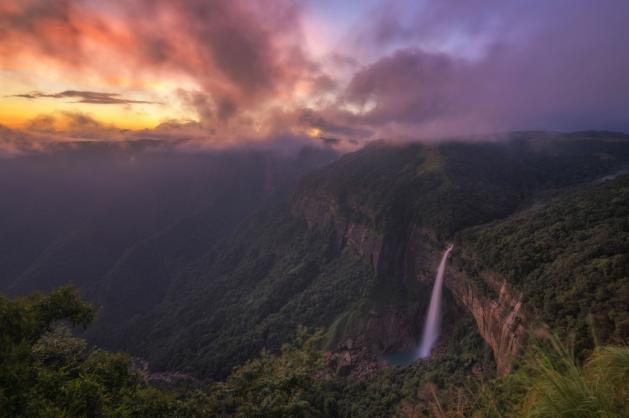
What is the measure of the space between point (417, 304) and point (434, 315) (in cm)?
632

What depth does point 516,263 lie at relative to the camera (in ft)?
111

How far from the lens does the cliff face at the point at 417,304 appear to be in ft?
106

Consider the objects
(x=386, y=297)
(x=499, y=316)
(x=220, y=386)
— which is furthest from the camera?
(x=386, y=297)

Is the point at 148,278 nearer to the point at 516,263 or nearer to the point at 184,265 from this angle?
Result: the point at 184,265

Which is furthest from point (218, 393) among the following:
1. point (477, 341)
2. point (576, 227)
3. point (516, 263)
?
point (477, 341)

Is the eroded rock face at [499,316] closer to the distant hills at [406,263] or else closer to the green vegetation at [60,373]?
the distant hills at [406,263]

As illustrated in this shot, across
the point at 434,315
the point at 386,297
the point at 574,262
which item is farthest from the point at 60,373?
the point at 386,297

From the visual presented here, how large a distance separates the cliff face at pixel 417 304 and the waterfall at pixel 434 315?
8.18 feet

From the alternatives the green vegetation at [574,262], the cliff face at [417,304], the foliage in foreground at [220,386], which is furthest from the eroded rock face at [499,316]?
the foliage in foreground at [220,386]

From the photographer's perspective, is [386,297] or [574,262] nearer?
[574,262]

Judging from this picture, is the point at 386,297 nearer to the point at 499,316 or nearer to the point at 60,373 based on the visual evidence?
the point at 499,316

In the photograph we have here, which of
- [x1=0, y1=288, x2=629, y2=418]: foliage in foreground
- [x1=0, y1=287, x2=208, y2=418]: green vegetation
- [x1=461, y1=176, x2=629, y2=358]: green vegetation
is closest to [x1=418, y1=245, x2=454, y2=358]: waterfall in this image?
[x1=461, y1=176, x2=629, y2=358]: green vegetation

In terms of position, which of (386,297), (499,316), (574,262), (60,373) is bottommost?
(386,297)

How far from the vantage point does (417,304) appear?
2581 inches
